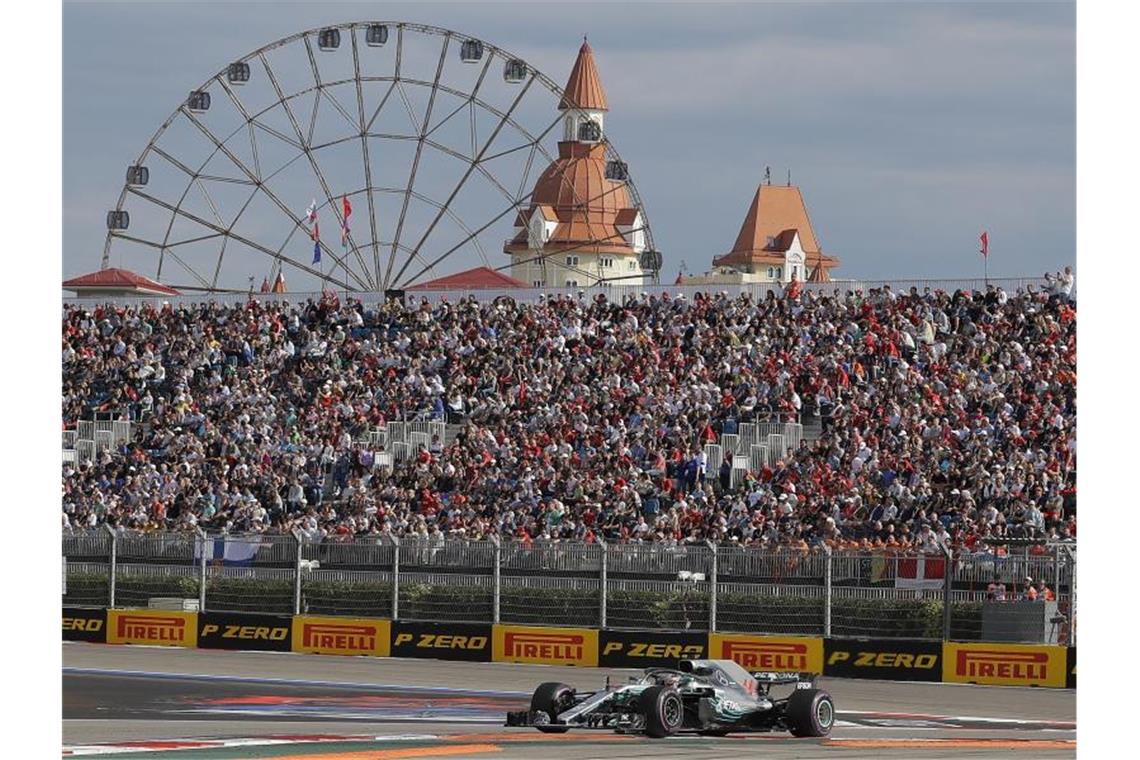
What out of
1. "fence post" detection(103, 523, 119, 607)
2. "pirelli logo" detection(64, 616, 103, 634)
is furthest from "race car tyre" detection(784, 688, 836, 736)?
"pirelli logo" detection(64, 616, 103, 634)

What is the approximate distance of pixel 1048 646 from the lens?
22.6 metres

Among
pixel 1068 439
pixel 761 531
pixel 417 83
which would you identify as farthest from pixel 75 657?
pixel 417 83

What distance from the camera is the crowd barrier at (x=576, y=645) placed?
23.2 m

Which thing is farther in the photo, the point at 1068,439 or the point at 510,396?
the point at 510,396

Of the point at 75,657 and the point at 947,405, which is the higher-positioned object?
the point at 947,405

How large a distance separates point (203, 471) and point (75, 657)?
1148 centimetres

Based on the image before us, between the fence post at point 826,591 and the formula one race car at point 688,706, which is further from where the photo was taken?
the fence post at point 826,591

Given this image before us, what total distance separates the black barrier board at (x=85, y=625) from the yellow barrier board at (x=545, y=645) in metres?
7.34

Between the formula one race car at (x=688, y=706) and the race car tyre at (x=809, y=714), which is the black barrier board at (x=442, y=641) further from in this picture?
the race car tyre at (x=809, y=714)

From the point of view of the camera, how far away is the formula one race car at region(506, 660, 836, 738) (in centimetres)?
1557

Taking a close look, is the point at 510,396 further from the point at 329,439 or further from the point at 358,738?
the point at 358,738

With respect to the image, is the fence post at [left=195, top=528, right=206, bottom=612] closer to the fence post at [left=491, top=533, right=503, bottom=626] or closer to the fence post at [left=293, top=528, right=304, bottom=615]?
the fence post at [left=293, top=528, right=304, bottom=615]

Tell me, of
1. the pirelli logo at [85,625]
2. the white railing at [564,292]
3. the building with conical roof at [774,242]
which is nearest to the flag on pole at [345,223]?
the white railing at [564,292]
